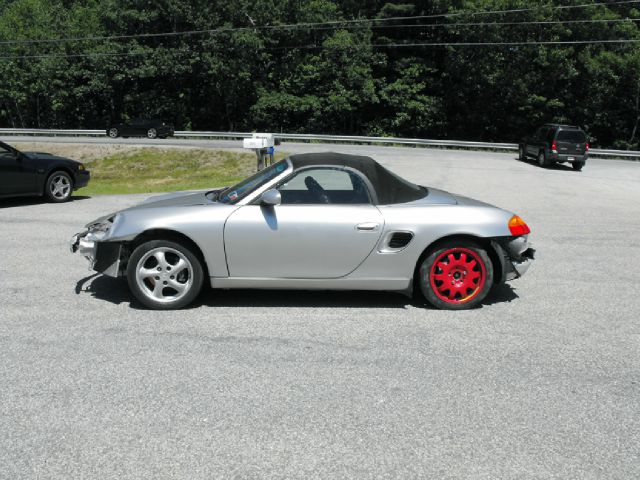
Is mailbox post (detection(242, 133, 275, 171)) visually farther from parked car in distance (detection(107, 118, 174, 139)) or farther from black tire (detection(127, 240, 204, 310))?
parked car in distance (detection(107, 118, 174, 139))

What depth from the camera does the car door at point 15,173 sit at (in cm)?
1241

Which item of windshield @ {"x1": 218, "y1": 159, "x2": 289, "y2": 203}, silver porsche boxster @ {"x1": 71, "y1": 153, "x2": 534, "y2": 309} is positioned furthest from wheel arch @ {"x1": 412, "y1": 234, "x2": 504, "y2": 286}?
windshield @ {"x1": 218, "y1": 159, "x2": 289, "y2": 203}

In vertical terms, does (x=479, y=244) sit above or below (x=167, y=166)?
above

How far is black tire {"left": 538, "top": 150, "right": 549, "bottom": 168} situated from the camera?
1067 inches

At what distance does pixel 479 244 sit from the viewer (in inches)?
239

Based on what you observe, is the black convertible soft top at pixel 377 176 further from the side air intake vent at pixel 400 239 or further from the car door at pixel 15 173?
the car door at pixel 15 173

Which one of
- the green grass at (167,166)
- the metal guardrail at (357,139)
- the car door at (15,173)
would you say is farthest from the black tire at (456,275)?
the metal guardrail at (357,139)

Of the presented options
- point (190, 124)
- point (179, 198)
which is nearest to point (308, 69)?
A: point (190, 124)

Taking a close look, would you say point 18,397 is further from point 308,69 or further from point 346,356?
point 308,69

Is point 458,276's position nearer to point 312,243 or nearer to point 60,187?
point 312,243

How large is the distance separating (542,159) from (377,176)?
2328 centimetres

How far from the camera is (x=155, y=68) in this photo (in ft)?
162

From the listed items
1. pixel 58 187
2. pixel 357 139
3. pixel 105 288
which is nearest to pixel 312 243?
pixel 105 288

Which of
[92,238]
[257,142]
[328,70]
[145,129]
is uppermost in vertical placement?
[328,70]
